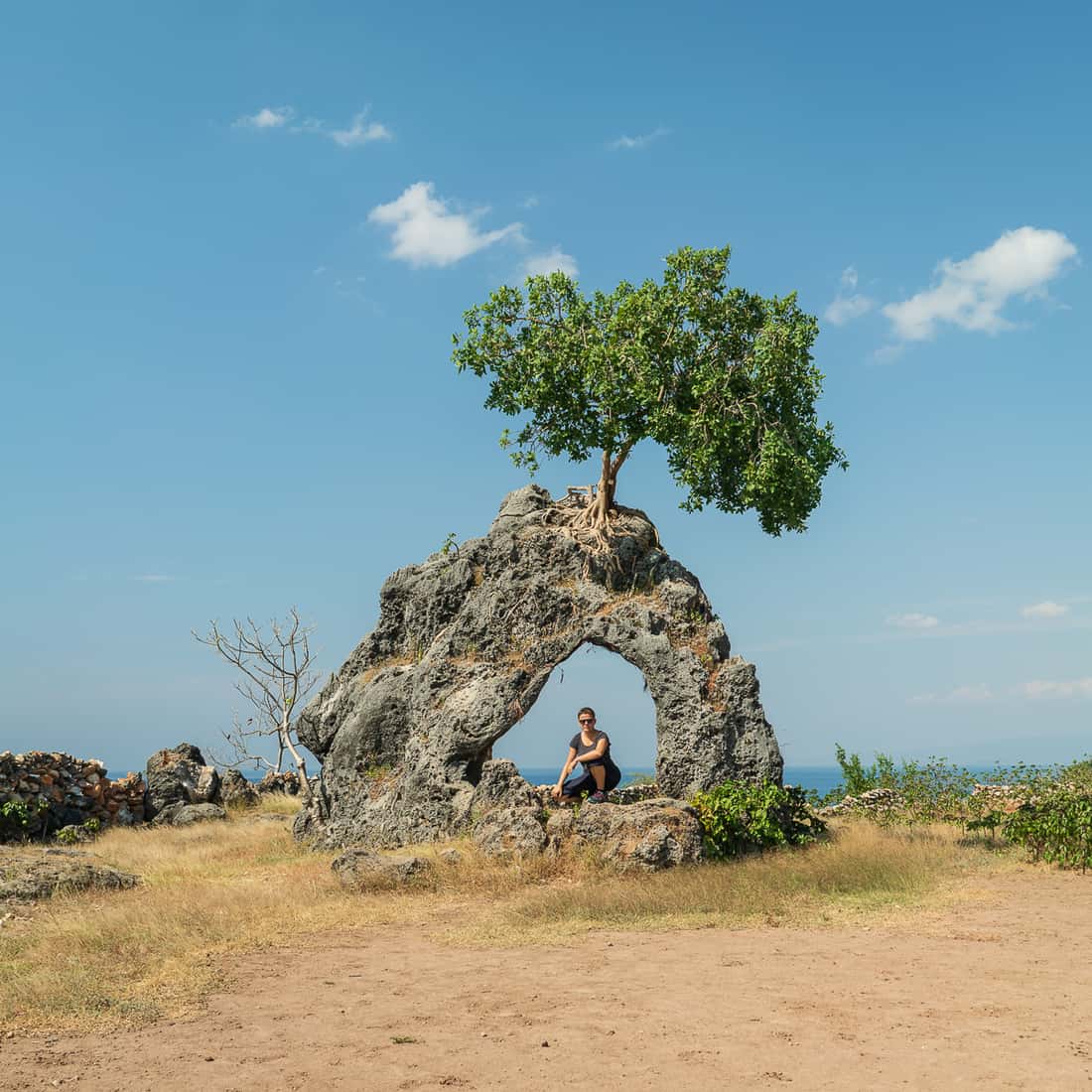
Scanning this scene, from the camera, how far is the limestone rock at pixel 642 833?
14773mm

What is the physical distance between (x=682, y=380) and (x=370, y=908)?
1129 centimetres

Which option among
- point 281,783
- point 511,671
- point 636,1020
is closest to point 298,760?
A: point 281,783

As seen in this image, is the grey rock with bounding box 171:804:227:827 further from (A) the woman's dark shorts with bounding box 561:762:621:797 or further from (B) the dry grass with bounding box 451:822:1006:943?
(B) the dry grass with bounding box 451:822:1006:943

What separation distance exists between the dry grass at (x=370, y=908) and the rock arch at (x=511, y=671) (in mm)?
2236

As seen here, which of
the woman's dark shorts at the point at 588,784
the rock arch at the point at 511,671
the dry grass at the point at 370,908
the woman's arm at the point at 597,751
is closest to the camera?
the dry grass at the point at 370,908

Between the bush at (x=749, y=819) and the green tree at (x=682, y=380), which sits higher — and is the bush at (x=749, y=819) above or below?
below

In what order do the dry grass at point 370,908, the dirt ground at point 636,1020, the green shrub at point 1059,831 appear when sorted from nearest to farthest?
the dirt ground at point 636,1020
the dry grass at point 370,908
the green shrub at point 1059,831

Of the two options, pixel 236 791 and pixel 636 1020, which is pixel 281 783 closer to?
pixel 236 791

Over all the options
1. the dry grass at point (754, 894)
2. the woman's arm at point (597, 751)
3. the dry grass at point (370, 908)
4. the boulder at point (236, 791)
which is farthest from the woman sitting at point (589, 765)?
the boulder at point (236, 791)

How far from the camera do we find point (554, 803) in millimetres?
17250

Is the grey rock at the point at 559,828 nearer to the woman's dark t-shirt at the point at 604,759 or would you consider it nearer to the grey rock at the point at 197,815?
the woman's dark t-shirt at the point at 604,759

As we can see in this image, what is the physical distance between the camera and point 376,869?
15.1m

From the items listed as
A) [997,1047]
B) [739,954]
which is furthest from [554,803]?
[997,1047]

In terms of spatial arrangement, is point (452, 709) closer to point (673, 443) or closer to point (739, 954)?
point (673, 443)
